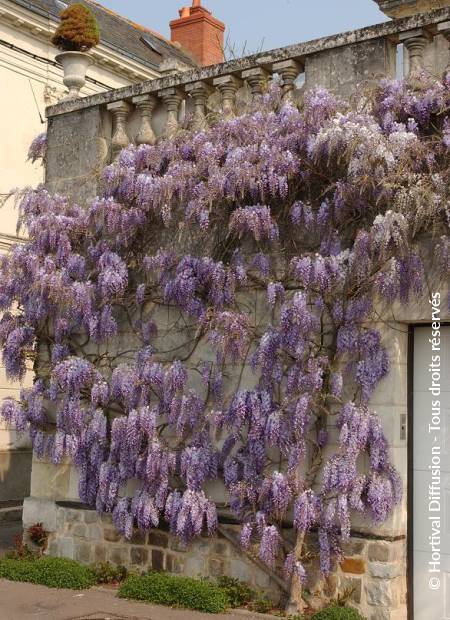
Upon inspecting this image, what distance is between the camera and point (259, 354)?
6.73m

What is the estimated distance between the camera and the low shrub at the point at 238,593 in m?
6.77

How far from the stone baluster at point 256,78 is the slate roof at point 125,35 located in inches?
357

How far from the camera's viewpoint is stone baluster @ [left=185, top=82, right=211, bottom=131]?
302 inches

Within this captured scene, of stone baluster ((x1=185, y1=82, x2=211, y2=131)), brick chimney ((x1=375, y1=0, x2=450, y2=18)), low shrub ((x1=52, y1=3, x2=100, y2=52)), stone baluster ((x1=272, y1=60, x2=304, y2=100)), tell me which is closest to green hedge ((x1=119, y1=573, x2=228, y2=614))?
stone baluster ((x1=185, y1=82, x2=211, y2=131))

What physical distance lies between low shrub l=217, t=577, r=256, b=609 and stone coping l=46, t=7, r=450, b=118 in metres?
4.25

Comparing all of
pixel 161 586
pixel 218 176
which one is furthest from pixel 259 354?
pixel 161 586

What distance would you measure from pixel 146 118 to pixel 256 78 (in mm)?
1222

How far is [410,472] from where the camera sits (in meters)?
6.45

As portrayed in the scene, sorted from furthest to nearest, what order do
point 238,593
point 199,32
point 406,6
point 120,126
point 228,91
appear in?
point 199,32
point 406,6
point 120,126
point 228,91
point 238,593

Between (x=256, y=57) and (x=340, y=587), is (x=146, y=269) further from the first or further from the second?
(x=340, y=587)

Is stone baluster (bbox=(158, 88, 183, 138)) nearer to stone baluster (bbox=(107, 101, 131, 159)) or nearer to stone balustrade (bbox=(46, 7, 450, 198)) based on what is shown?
stone balustrade (bbox=(46, 7, 450, 198))

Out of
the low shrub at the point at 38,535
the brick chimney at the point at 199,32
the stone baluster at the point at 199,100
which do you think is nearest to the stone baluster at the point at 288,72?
the stone baluster at the point at 199,100

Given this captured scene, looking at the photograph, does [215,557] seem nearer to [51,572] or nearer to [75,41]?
[51,572]

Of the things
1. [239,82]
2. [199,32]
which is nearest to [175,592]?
[239,82]
